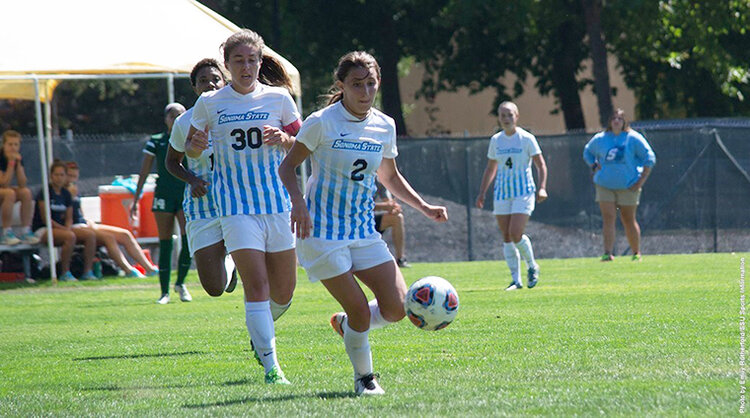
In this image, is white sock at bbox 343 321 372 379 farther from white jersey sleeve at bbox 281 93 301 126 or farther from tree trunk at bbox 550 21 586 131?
→ tree trunk at bbox 550 21 586 131

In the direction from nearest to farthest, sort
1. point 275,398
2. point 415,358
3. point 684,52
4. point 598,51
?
point 275,398
point 415,358
point 598,51
point 684,52

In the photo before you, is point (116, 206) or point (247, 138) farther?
point (116, 206)

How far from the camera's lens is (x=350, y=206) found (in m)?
6.26

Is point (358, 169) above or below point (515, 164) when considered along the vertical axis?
above

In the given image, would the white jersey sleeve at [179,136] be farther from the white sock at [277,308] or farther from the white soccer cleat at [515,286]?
the white soccer cleat at [515,286]

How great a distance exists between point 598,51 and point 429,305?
76.4 feet

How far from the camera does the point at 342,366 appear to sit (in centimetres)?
736

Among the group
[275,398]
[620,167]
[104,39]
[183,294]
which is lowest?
[183,294]

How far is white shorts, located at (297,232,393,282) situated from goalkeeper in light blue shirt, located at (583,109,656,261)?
40.3 ft

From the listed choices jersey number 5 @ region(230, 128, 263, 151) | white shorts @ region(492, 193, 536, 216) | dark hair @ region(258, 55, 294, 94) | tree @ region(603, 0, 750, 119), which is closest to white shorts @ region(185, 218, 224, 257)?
jersey number 5 @ region(230, 128, 263, 151)

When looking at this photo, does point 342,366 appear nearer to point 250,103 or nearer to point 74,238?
point 250,103

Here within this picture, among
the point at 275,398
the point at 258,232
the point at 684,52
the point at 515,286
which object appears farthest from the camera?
the point at 684,52

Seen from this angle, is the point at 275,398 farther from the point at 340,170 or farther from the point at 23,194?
the point at 23,194

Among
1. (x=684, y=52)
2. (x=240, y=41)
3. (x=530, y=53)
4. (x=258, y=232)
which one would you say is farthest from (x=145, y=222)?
(x=684, y=52)
